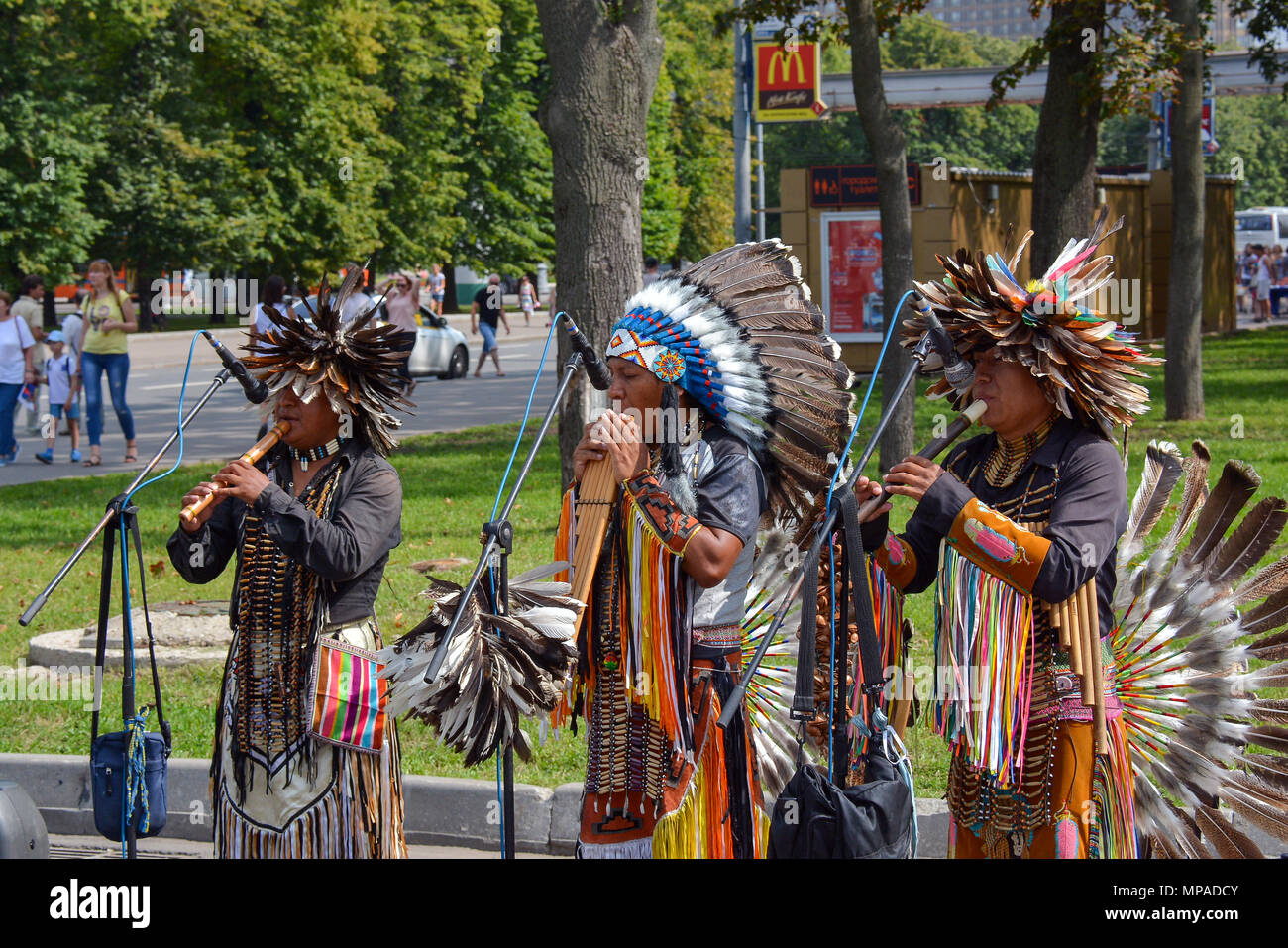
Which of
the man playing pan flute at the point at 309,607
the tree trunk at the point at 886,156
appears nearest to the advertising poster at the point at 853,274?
the tree trunk at the point at 886,156

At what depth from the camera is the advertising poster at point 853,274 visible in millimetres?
19359

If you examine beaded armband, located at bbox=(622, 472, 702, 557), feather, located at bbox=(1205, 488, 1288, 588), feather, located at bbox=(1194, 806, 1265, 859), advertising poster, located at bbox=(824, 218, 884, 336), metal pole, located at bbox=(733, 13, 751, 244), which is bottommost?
feather, located at bbox=(1194, 806, 1265, 859)

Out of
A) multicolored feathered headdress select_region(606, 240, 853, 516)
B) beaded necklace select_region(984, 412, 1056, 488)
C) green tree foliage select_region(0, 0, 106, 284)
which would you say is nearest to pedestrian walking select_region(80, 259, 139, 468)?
multicolored feathered headdress select_region(606, 240, 853, 516)

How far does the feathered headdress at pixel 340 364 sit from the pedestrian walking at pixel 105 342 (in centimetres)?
991

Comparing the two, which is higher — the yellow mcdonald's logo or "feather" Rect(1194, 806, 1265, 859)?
the yellow mcdonald's logo

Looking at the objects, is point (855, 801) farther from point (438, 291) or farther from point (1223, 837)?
point (438, 291)

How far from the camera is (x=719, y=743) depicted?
12.4 feet

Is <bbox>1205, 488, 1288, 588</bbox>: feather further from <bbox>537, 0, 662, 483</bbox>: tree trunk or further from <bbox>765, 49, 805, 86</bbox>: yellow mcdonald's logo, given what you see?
<bbox>765, 49, 805, 86</bbox>: yellow mcdonald's logo

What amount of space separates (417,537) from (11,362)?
20.1 feet

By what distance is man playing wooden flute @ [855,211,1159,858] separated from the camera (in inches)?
133

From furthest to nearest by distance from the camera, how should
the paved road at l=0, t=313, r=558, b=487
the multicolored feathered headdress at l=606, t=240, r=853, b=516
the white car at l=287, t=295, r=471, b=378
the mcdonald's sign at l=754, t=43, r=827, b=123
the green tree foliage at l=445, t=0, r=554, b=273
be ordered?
the green tree foliage at l=445, t=0, r=554, b=273
the white car at l=287, t=295, r=471, b=378
the mcdonald's sign at l=754, t=43, r=827, b=123
the paved road at l=0, t=313, r=558, b=487
the multicolored feathered headdress at l=606, t=240, r=853, b=516

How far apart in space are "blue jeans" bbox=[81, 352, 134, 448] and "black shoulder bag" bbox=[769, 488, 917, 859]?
1159 centimetres
